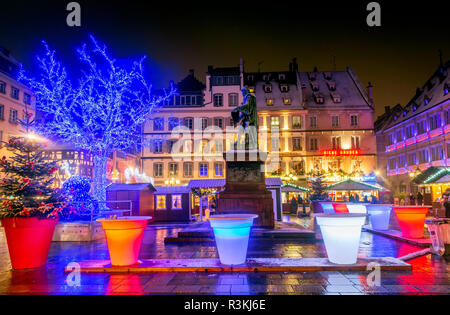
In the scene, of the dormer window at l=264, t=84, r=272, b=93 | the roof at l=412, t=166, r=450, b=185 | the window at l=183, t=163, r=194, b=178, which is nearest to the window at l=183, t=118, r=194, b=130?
the window at l=183, t=163, r=194, b=178

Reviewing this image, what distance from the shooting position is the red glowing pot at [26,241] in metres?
6.62

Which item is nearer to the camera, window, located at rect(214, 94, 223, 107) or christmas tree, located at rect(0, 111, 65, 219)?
christmas tree, located at rect(0, 111, 65, 219)

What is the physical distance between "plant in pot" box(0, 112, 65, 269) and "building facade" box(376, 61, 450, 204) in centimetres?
2845

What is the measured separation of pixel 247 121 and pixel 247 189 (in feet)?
8.17

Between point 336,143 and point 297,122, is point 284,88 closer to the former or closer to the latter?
point 297,122

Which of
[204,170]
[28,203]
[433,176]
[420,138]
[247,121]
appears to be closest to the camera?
[28,203]

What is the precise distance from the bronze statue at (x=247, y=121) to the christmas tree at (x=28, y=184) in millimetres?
5936

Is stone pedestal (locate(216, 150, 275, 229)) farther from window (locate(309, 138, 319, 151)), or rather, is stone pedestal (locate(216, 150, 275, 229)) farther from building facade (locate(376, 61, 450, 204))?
window (locate(309, 138, 319, 151))

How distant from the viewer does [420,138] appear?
3619cm

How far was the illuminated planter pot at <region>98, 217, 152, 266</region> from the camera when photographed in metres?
6.05

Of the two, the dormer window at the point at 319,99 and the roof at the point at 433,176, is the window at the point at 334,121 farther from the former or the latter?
the roof at the point at 433,176

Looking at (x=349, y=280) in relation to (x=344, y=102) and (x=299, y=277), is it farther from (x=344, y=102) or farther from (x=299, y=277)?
(x=344, y=102)

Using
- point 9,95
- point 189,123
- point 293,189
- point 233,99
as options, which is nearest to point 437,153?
Answer: point 293,189

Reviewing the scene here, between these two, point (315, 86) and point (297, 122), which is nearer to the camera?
point (297, 122)
